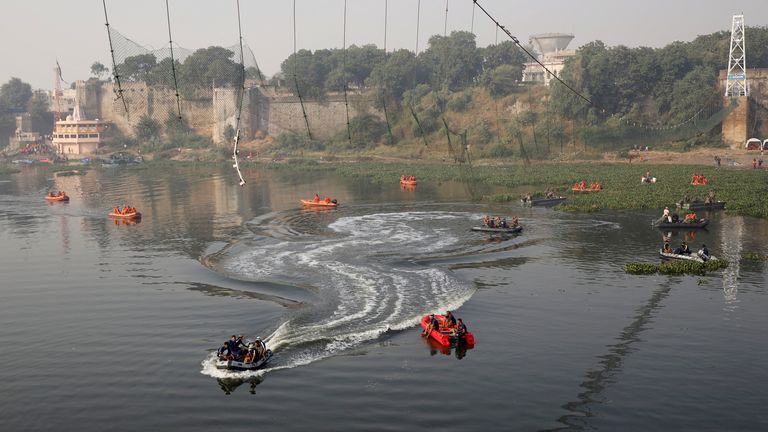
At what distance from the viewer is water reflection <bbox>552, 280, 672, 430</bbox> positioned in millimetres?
26344

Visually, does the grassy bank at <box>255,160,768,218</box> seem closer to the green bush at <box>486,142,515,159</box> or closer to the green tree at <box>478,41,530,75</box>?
the green bush at <box>486,142,515,159</box>

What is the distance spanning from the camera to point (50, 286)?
47.6 m

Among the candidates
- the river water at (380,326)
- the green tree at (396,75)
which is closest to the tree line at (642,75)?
the green tree at (396,75)

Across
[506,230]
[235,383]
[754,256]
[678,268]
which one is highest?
[506,230]

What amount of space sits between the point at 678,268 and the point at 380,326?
21.1 m

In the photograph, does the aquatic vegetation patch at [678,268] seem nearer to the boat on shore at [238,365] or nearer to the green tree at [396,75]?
the boat on shore at [238,365]

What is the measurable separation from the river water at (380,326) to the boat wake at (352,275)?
0.65 ft

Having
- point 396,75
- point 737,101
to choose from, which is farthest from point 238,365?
point 396,75

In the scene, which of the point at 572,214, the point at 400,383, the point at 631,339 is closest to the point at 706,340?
the point at 631,339

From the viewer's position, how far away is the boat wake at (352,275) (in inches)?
1385

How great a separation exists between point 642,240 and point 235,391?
126 feet

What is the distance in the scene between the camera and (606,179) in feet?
302

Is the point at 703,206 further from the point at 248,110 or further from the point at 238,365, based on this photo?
the point at 248,110

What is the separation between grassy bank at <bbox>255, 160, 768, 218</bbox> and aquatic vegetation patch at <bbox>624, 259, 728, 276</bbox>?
2196 cm
